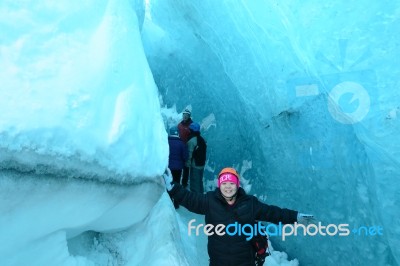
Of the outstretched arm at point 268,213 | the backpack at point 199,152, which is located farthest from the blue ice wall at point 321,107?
the outstretched arm at point 268,213

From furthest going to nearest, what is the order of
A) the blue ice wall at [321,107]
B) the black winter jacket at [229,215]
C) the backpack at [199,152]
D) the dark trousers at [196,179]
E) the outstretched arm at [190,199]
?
the dark trousers at [196,179]
the backpack at [199,152]
the blue ice wall at [321,107]
the outstretched arm at [190,199]
the black winter jacket at [229,215]

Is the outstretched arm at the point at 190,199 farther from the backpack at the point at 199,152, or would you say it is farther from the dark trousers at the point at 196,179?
the dark trousers at the point at 196,179

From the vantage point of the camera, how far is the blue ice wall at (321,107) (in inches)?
139

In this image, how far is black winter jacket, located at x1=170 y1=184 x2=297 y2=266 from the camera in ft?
7.91

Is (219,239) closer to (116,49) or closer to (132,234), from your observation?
(132,234)

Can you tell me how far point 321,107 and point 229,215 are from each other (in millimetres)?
2328

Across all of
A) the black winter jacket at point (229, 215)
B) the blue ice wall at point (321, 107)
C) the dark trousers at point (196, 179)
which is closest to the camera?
the black winter jacket at point (229, 215)

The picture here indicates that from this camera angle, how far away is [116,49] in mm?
2127

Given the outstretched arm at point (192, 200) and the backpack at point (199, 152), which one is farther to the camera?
the backpack at point (199, 152)

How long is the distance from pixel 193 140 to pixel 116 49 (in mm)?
3205

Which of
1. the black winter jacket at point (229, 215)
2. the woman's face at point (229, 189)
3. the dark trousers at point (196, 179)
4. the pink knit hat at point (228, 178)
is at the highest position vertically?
the dark trousers at point (196, 179)

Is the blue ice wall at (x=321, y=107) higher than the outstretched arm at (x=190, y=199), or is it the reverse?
the blue ice wall at (x=321, y=107)

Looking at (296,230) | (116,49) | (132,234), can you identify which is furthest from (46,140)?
(296,230)

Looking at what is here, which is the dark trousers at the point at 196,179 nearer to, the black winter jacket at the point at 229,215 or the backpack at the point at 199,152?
the backpack at the point at 199,152
